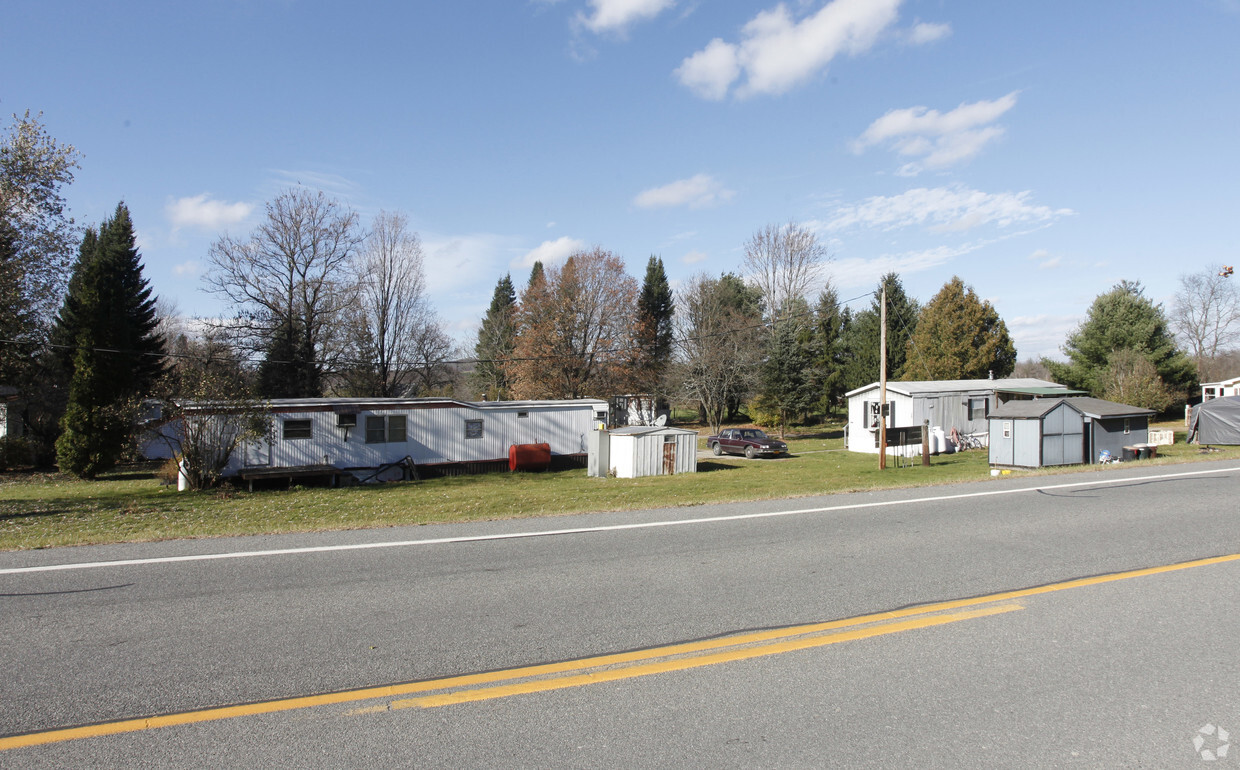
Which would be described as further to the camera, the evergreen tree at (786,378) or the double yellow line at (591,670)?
the evergreen tree at (786,378)

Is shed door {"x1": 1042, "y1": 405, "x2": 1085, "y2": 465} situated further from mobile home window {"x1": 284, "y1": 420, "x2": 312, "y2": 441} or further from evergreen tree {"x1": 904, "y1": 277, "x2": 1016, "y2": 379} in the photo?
evergreen tree {"x1": 904, "y1": 277, "x2": 1016, "y2": 379}

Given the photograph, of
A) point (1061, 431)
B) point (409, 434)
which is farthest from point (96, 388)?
point (1061, 431)

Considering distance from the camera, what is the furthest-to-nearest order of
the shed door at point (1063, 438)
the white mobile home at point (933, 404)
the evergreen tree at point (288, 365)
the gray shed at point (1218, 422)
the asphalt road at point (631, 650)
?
the evergreen tree at point (288, 365) → the white mobile home at point (933, 404) → the gray shed at point (1218, 422) → the shed door at point (1063, 438) → the asphalt road at point (631, 650)

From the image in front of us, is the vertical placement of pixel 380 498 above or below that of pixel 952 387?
below

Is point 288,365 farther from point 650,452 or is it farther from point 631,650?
point 631,650

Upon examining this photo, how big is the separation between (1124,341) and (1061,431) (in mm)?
32421

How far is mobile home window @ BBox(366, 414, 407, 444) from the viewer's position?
2420cm

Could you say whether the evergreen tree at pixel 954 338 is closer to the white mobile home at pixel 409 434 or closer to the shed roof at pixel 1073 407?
the shed roof at pixel 1073 407

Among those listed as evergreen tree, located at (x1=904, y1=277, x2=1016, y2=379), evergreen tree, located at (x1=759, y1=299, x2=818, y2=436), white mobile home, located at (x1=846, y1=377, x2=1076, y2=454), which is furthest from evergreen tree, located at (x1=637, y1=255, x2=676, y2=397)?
evergreen tree, located at (x1=904, y1=277, x2=1016, y2=379)

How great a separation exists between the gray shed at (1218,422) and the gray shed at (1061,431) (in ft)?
25.9

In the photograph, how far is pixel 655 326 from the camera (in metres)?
58.0

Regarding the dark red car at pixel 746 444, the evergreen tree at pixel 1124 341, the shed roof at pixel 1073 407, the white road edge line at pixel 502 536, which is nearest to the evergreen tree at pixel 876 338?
the evergreen tree at pixel 1124 341

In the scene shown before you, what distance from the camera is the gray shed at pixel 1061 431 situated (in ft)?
65.7

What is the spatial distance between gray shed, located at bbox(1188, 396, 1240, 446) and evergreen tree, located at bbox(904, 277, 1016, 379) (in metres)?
21.4
